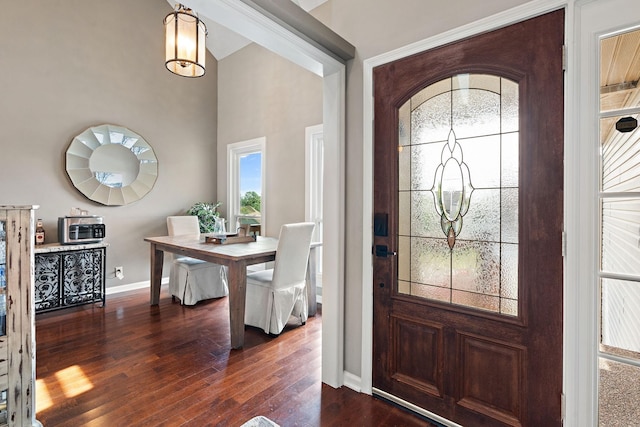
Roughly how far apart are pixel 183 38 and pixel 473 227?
9.56ft

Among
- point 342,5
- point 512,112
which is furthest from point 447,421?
point 342,5

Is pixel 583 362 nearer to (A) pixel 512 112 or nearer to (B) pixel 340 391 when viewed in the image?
(A) pixel 512 112

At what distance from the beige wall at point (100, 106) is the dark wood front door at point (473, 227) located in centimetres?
389

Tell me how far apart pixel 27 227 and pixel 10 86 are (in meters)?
3.02

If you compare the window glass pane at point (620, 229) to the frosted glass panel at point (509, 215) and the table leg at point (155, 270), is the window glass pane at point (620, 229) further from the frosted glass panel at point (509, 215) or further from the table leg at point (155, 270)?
the table leg at point (155, 270)

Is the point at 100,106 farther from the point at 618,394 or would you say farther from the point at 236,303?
the point at 618,394

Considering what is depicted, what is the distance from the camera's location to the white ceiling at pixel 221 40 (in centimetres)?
488

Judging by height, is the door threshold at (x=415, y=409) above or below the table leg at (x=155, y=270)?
below

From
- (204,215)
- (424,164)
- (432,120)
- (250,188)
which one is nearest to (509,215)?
(424,164)

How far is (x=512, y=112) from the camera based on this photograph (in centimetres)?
154

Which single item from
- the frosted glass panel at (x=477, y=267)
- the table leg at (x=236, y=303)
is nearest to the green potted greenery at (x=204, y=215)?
the table leg at (x=236, y=303)

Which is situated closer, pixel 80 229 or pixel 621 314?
pixel 621 314

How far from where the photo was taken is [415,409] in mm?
1870

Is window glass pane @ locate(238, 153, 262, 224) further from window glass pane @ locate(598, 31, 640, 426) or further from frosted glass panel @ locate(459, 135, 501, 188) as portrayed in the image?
window glass pane @ locate(598, 31, 640, 426)
